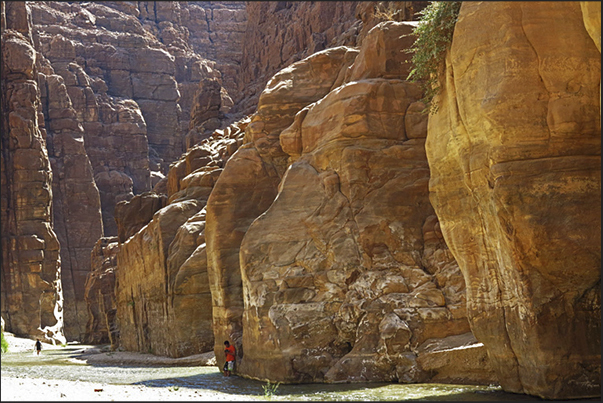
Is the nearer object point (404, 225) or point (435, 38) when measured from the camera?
point (435, 38)

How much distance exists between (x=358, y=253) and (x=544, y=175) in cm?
811

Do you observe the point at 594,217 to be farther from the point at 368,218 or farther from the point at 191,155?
the point at 191,155

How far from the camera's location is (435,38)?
17.6 m

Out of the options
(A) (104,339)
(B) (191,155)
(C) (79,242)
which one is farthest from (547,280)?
(C) (79,242)

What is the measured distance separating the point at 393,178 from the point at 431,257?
266 cm

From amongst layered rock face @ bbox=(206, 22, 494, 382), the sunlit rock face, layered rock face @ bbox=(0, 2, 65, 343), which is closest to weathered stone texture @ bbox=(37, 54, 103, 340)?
layered rock face @ bbox=(0, 2, 65, 343)

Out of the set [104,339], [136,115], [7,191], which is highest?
[136,115]

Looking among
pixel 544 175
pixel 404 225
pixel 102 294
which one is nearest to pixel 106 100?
pixel 102 294

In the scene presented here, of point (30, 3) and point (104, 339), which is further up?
point (30, 3)

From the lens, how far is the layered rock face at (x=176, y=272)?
36.1 m

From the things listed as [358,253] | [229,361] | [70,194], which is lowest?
[229,361]

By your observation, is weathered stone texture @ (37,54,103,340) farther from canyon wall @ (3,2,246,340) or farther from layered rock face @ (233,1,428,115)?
layered rock face @ (233,1,428,115)

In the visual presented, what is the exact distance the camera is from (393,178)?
22656 millimetres

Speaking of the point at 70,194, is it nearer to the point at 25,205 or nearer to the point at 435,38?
the point at 25,205
